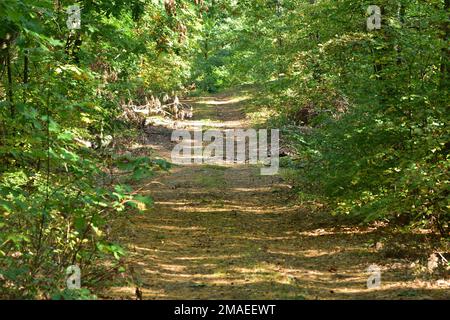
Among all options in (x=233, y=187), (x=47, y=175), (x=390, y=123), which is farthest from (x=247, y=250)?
(x=233, y=187)

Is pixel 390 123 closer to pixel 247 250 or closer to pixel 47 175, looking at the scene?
pixel 247 250

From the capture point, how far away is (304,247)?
10297mm

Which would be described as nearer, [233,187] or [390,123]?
[390,123]

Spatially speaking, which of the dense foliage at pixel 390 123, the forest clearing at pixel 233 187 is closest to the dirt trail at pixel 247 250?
the forest clearing at pixel 233 187

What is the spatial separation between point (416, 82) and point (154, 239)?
5418 millimetres

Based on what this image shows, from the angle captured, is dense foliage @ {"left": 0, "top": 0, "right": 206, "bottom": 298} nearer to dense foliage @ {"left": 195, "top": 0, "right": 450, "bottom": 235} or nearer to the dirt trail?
the dirt trail

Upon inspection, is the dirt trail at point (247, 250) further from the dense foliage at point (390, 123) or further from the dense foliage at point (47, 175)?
the dense foliage at point (47, 175)

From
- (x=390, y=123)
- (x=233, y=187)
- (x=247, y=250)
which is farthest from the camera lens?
(x=233, y=187)

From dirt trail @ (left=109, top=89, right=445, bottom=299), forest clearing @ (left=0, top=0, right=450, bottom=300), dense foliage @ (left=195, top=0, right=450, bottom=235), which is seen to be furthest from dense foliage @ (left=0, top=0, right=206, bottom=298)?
dense foliage @ (left=195, top=0, right=450, bottom=235)

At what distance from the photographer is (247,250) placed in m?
9.98

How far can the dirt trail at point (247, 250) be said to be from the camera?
7461mm

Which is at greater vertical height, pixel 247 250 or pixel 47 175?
pixel 47 175

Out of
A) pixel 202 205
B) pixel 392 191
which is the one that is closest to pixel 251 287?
pixel 392 191

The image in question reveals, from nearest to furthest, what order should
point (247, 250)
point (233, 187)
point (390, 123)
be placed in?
point (390, 123) < point (247, 250) < point (233, 187)
